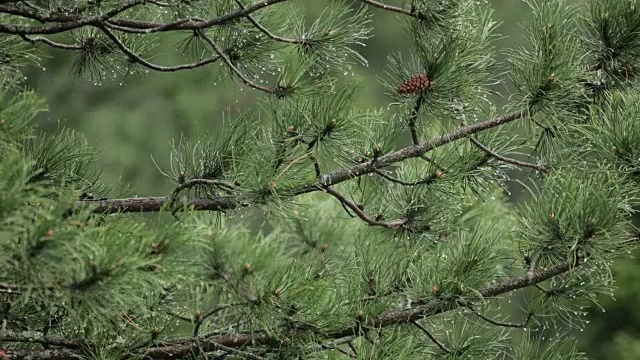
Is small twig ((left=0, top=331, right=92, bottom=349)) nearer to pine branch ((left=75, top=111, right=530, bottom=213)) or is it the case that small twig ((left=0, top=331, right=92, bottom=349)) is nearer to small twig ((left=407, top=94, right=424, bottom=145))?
pine branch ((left=75, top=111, right=530, bottom=213))

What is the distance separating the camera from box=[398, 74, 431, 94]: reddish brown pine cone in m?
1.63

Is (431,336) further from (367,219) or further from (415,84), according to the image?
(415,84)

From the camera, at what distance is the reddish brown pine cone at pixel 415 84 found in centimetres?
163

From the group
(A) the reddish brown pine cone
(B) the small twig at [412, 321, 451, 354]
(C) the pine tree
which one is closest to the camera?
(C) the pine tree

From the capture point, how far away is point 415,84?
1.64 m

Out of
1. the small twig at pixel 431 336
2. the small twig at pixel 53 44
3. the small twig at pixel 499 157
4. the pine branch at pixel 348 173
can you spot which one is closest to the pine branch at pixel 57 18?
the small twig at pixel 53 44

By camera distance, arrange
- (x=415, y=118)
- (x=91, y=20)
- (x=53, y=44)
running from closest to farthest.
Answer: (x=91, y=20) < (x=415, y=118) < (x=53, y=44)

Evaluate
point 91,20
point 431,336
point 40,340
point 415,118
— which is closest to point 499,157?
point 415,118

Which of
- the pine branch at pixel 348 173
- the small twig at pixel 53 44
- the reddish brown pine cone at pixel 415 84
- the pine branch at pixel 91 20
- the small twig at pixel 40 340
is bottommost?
the small twig at pixel 40 340

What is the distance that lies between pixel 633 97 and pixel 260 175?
618 millimetres

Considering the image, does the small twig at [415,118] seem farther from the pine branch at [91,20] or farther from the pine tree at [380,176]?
the pine branch at [91,20]

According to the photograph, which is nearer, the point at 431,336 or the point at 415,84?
the point at 415,84

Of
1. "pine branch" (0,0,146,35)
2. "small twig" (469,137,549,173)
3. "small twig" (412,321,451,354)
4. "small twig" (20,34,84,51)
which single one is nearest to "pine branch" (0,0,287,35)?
"pine branch" (0,0,146,35)

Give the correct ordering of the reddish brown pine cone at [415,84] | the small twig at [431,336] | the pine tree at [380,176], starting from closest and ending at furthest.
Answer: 1. the pine tree at [380,176]
2. the reddish brown pine cone at [415,84]
3. the small twig at [431,336]
